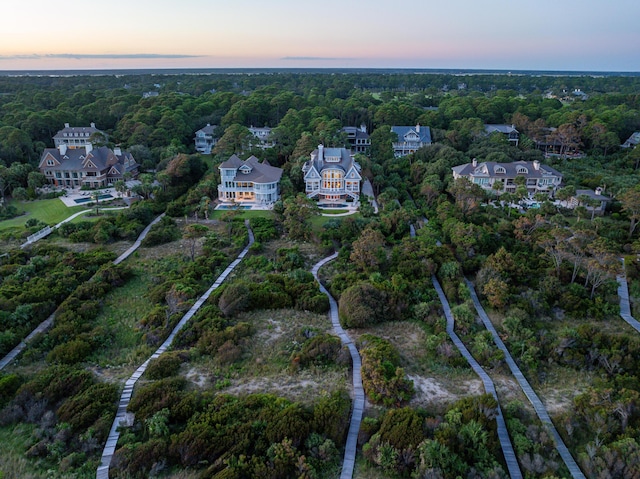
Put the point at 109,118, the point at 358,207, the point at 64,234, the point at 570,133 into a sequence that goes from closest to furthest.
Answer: the point at 64,234
the point at 358,207
the point at 570,133
the point at 109,118

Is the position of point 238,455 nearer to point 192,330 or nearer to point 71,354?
point 192,330

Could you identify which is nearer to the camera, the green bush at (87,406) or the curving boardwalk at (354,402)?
the curving boardwalk at (354,402)

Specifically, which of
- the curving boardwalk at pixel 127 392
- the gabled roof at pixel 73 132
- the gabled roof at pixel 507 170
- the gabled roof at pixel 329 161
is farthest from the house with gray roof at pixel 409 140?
the gabled roof at pixel 73 132

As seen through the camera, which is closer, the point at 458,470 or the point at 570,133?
the point at 458,470

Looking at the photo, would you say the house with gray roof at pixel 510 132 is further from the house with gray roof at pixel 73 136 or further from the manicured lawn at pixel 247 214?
the house with gray roof at pixel 73 136

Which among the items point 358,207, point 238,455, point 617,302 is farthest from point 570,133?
point 238,455

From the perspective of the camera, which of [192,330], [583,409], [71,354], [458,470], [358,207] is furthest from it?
[358,207]
